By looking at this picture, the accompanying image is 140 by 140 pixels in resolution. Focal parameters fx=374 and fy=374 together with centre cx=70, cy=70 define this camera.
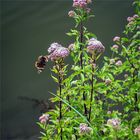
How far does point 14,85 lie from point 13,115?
0.30 metres

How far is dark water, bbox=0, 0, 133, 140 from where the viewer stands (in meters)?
3.75

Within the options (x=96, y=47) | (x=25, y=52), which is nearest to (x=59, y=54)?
(x=96, y=47)

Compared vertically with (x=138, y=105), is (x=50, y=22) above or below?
above

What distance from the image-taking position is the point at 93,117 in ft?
6.84

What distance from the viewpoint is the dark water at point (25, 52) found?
375 centimetres

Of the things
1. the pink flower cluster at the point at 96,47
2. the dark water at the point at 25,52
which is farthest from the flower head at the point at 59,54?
the dark water at the point at 25,52

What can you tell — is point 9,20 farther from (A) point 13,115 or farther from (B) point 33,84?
(A) point 13,115

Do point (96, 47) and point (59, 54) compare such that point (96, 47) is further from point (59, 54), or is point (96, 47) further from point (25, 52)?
point (25, 52)

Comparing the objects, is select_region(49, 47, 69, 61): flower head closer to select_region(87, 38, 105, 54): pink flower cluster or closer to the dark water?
select_region(87, 38, 105, 54): pink flower cluster

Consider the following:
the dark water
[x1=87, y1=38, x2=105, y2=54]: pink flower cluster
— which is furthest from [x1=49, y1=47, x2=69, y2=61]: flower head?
the dark water

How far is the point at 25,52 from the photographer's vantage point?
3.83m

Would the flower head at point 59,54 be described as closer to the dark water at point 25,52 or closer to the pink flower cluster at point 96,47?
the pink flower cluster at point 96,47

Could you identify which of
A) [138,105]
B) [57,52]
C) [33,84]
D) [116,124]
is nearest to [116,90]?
[138,105]

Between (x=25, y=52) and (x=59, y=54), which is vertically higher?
(x=25, y=52)
